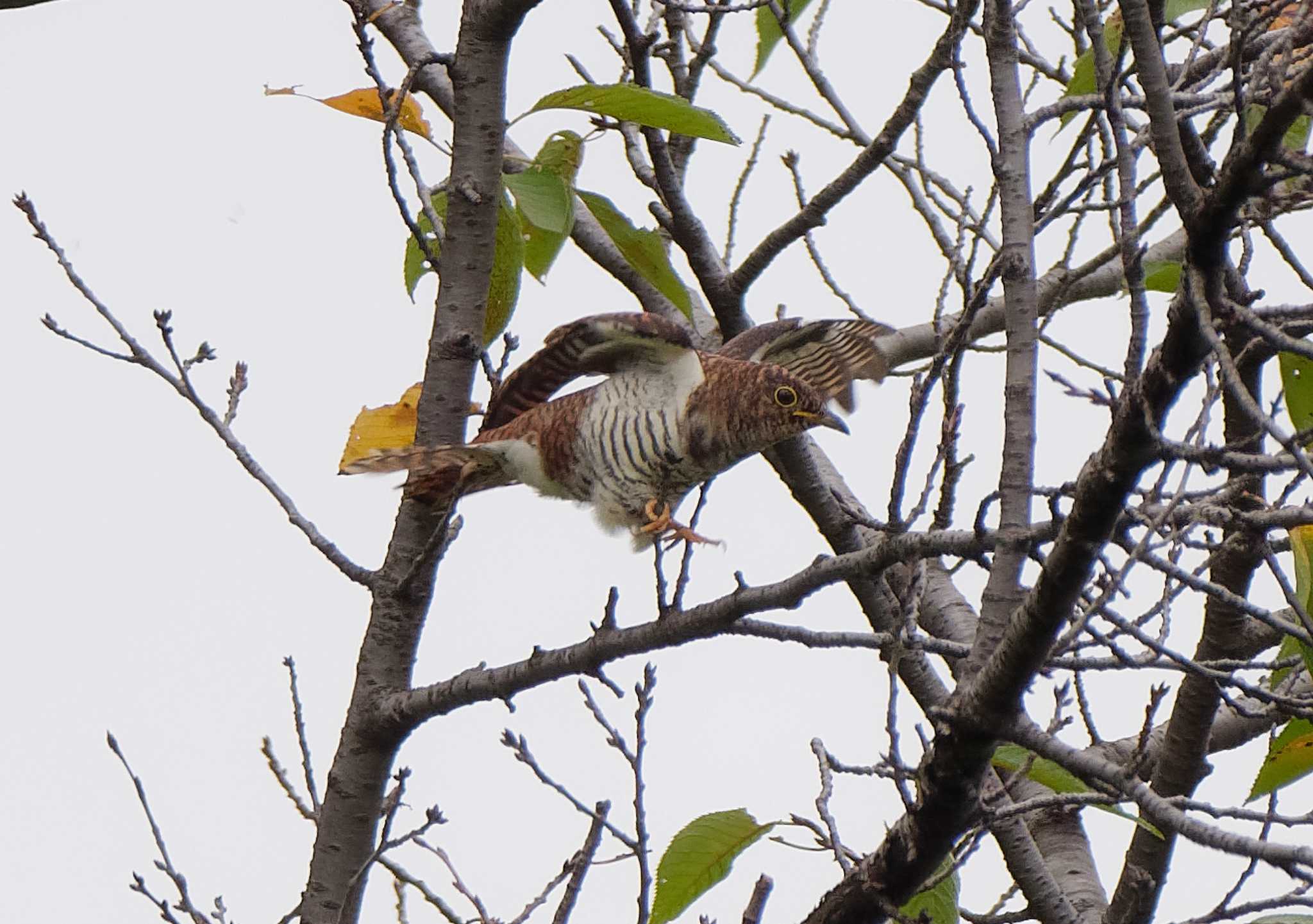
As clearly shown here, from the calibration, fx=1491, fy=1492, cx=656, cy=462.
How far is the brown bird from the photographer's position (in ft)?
12.2

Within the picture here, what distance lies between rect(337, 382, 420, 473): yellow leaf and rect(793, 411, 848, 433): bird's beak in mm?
1087

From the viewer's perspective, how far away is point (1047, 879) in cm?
290

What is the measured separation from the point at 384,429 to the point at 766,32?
1172mm

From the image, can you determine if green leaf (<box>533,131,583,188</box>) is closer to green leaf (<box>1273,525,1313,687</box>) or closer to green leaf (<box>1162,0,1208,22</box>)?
green leaf (<box>1162,0,1208,22</box>)

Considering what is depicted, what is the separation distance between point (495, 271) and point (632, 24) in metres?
0.57

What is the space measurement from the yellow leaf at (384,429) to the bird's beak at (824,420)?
1.09 metres

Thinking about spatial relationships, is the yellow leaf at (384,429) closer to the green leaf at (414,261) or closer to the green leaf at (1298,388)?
the green leaf at (414,261)

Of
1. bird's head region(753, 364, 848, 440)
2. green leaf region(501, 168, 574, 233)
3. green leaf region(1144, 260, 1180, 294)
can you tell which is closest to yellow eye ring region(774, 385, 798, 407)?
bird's head region(753, 364, 848, 440)

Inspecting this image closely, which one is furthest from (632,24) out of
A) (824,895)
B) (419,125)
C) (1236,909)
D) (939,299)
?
(1236,909)

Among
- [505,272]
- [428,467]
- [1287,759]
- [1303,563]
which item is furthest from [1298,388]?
[428,467]

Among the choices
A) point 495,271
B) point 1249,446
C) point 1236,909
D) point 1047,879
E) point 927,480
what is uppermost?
point 495,271

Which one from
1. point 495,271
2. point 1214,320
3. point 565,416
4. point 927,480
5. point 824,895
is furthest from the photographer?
point 565,416

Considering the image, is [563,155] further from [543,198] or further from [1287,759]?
[1287,759]

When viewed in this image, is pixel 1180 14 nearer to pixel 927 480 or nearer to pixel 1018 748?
pixel 927 480
